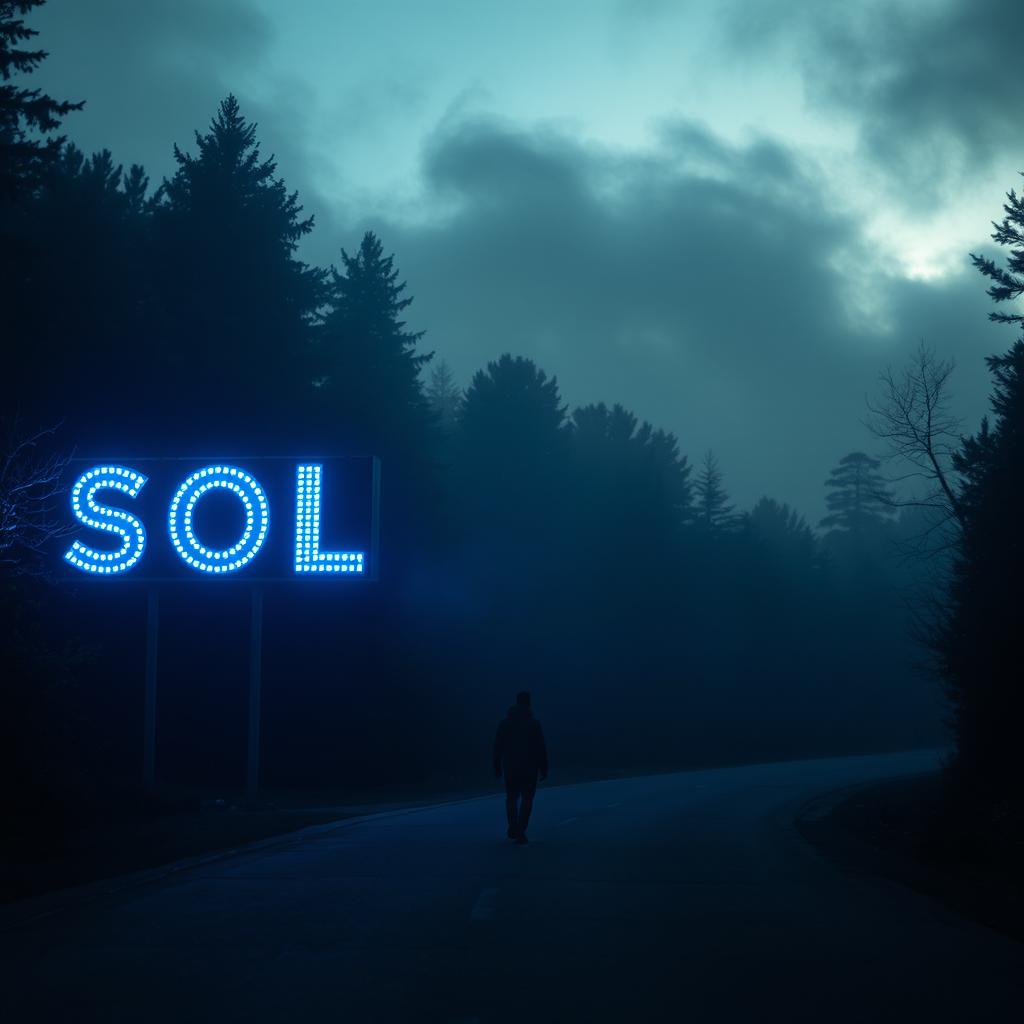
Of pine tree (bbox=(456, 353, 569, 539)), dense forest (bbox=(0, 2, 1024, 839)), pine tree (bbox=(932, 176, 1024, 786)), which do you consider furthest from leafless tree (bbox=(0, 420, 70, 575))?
pine tree (bbox=(456, 353, 569, 539))

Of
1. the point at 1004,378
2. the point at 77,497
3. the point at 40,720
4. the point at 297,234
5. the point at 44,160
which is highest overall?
the point at 297,234

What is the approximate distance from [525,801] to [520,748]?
2.47 feet

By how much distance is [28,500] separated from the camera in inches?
866

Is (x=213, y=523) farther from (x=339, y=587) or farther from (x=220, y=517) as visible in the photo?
(x=339, y=587)

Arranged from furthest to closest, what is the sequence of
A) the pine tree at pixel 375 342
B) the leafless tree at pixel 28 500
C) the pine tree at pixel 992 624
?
the pine tree at pixel 375 342 → the pine tree at pixel 992 624 → the leafless tree at pixel 28 500

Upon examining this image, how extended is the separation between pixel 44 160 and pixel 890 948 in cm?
2696

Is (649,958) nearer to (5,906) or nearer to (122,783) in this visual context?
(5,906)

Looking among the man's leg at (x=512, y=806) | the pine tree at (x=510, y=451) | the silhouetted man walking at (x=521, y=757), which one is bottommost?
the man's leg at (x=512, y=806)

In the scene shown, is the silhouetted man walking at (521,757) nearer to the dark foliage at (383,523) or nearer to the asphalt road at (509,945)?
the asphalt road at (509,945)

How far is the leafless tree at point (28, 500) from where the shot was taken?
799 inches

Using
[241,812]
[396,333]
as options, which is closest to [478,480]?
[396,333]

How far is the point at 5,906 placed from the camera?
12586mm

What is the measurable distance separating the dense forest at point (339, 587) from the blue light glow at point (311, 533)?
15.8 feet

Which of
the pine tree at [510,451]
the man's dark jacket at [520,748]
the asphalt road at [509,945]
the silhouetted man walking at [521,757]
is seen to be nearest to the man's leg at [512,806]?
the silhouetted man walking at [521,757]
